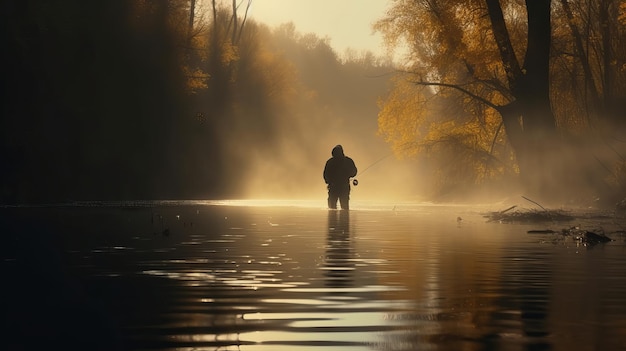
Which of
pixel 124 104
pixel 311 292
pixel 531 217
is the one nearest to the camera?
pixel 311 292

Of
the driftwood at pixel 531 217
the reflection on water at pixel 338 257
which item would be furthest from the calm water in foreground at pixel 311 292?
the driftwood at pixel 531 217

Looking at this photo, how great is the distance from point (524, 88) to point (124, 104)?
72.8 ft

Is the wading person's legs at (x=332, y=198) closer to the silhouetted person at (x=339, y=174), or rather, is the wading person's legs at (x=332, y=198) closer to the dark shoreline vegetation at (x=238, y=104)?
the silhouetted person at (x=339, y=174)

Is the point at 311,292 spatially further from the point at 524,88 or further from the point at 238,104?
the point at 238,104

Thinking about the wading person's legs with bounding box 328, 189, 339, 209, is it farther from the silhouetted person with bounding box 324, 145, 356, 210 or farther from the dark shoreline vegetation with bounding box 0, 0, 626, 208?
the dark shoreline vegetation with bounding box 0, 0, 626, 208

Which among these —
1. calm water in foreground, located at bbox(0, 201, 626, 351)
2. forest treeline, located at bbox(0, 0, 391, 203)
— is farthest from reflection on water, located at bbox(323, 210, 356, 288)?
forest treeline, located at bbox(0, 0, 391, 203)

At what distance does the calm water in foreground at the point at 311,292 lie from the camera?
9016 millimetres

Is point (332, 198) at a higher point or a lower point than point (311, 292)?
higher

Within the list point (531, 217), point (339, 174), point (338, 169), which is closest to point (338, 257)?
point (531, 217)

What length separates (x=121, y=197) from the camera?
55.2 metres

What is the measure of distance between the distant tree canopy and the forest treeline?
10.5ft

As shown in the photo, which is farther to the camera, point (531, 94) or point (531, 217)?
point (531, 94)

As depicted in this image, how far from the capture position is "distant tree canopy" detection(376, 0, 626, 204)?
38531 millimetres

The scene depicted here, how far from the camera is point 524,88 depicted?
126 feet
